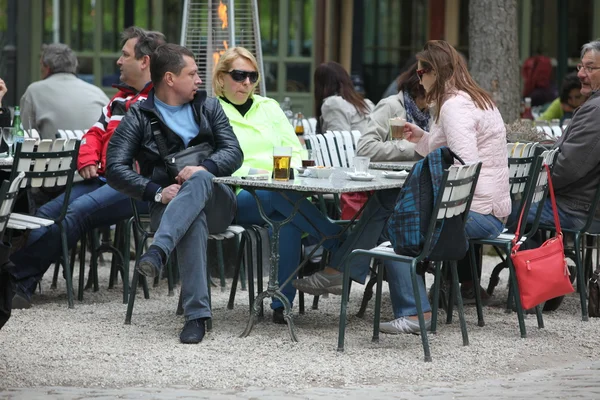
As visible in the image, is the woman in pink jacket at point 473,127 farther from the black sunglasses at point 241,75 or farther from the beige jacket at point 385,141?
the beige jacket at point 385,141

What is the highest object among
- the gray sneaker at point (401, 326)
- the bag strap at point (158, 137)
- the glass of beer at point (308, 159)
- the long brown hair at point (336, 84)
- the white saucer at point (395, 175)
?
the long brown hair at point (336, 84)

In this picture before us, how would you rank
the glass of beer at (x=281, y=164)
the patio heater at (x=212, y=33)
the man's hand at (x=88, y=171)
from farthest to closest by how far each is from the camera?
the patio heater at (x=212, y=33), the man's hand at (x=88, y=171), the glass of beer at (x=281, y=164)

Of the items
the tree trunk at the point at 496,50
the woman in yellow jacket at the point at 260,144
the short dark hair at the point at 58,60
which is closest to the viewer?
the woman in yellow jacket at the point at 260,144

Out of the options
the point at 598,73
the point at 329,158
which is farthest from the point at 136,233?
the point at 598,73

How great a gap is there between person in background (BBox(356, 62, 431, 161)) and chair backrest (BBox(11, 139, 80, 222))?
1.86 m

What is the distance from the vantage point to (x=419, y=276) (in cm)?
637

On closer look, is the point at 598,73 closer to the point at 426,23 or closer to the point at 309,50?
the point at 309,50

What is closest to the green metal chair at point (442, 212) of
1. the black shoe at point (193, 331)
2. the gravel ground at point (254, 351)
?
the gravel ground at point (254, 351)

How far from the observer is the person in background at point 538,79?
15461 mm

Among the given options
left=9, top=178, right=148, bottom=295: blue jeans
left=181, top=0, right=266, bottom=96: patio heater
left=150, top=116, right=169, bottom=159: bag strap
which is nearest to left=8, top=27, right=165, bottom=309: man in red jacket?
left=9, top=178, right=148, bottom=295: blue jeans

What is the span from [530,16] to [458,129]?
11.8 meters

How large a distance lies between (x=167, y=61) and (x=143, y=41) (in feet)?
4.23

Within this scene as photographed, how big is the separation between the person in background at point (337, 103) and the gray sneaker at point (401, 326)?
3665 millimetres

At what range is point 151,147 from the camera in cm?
632
